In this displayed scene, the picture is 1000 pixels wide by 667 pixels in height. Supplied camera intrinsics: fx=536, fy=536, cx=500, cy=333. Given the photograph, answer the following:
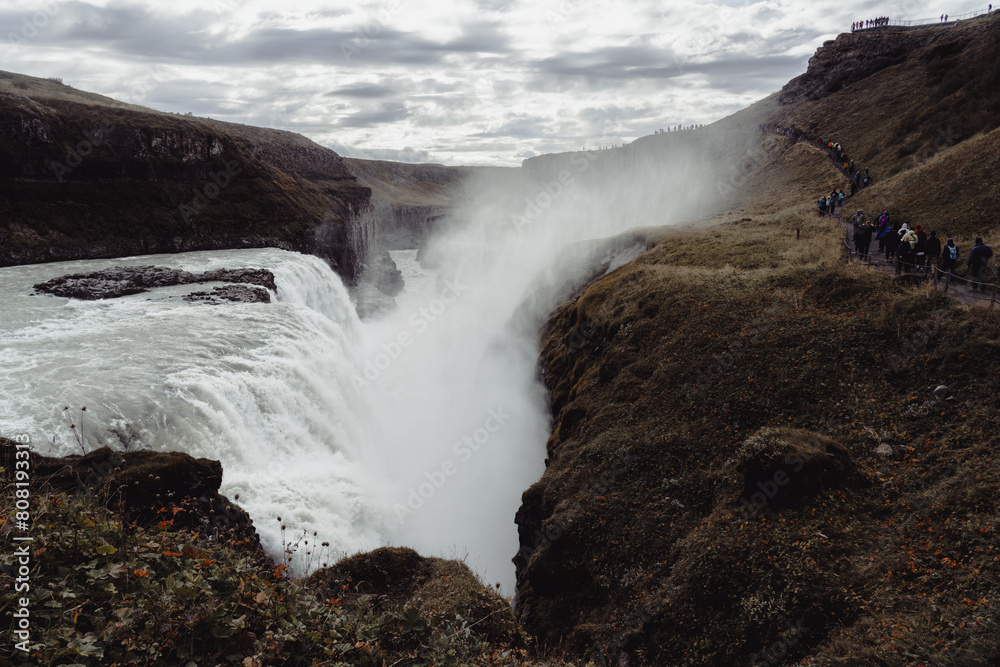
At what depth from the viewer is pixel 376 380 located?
5125 cm

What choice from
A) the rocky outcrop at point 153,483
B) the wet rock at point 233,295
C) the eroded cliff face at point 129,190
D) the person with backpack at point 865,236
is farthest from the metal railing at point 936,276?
the eroded cliff face at point 129,190

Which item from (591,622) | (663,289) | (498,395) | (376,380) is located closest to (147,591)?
(591,622)

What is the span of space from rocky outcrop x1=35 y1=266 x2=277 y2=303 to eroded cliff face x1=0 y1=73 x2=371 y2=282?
12.1 meters

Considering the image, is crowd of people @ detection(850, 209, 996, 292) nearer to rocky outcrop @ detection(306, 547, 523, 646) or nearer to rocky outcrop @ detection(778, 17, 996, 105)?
rocky outcrop @ detection(306, 547, 523, 646)

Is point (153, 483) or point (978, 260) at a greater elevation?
point (978, 260)

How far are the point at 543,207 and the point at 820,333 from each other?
99.6 meters

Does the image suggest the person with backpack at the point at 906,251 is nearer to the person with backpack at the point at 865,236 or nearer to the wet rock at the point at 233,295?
the person with backpack at the point at 865,236

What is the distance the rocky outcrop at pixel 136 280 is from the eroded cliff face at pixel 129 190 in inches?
475

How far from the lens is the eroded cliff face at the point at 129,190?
49594mm

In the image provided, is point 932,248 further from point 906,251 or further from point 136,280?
point 136,280

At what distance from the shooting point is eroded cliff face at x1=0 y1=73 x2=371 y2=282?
49.6 metres

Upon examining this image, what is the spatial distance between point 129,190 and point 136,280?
83.3 feet

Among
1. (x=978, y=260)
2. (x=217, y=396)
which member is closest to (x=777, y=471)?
(x=978, y=260)

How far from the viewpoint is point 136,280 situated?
3891 centimetres
